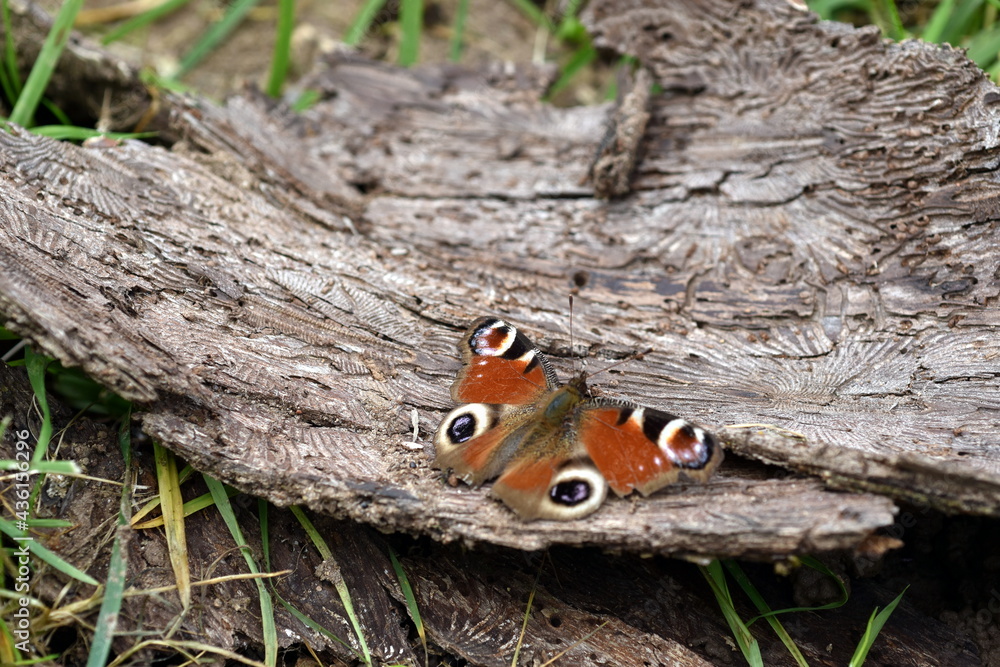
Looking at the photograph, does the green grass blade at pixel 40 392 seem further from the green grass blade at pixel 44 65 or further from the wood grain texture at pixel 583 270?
the green grass blade at pixel 44 65

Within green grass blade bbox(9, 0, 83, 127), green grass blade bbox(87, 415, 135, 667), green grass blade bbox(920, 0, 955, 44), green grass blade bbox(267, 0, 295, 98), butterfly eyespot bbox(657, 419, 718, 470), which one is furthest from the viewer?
green grass blade bbox(267, 0, 295, 98)

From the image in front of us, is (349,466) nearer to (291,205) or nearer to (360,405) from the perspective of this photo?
(360,405)

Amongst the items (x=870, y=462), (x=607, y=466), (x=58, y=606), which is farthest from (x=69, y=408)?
(x=870, y=462)

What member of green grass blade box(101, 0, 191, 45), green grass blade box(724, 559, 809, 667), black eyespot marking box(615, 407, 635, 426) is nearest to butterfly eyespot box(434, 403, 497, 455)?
black eyespot marking box(615, 407, 635, 426)

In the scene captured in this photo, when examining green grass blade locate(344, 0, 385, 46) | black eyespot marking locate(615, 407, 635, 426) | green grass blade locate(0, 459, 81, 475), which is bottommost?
green grass blade locate(0, 459, 81, 475)

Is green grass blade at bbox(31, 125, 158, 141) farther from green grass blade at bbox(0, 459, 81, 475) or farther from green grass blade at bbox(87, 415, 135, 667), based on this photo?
green grass blade at bbox(0, 459, 81, 475)

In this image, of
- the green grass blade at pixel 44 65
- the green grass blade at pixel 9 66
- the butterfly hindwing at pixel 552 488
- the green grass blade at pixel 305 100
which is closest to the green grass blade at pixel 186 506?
the butterfly hindwing at pixel 552 488
